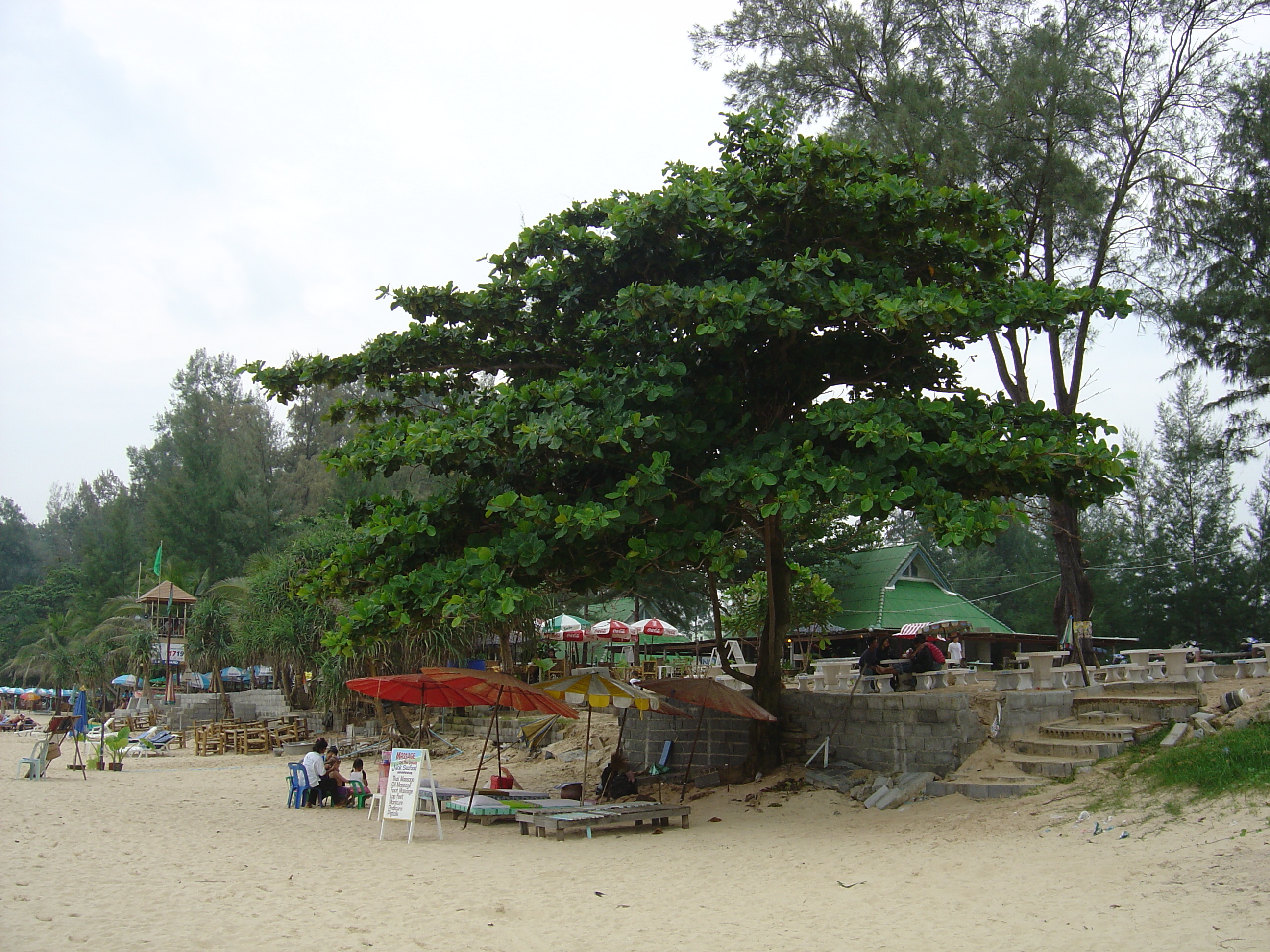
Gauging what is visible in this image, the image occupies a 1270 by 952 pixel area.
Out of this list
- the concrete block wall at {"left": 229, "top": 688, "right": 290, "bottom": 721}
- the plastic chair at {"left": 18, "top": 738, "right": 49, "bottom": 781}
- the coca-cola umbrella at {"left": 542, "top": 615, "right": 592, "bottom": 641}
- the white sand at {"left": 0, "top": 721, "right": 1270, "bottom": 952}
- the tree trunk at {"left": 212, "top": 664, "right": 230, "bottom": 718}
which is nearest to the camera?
the white sand at {"left": 0, "top": 721, "right": 1270, "bottom": 952}

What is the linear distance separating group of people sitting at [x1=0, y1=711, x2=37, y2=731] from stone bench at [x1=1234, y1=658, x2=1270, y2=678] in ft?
126

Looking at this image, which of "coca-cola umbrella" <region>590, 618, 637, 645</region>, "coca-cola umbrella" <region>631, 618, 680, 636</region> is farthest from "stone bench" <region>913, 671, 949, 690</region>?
"coca-cola umbrella" <region>590, 618, 637, 645</region>

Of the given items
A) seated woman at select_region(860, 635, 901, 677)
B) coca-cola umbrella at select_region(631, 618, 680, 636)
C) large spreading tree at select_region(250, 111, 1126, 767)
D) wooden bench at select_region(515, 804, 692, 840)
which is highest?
large spreading tree at select_region(250, 111, 1126, 767)

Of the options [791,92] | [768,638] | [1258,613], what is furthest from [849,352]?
[1258,613]

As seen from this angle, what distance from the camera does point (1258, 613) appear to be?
3009cm

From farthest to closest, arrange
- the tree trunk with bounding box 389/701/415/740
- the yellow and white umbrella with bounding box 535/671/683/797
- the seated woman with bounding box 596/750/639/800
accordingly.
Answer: the tree trunk with bounding box 389/701/415/740
the seated woman with bounding box 596/750/639/800
the yellow and white umbrella with bounding box 535/671/683/797

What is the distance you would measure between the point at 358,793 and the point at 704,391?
8.27 meters

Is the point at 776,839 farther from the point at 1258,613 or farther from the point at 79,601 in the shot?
the point at 79,601

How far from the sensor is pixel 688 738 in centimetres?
1526

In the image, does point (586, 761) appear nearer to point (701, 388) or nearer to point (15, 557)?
point (701, 388)

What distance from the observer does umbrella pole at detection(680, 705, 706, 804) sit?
43.2ft

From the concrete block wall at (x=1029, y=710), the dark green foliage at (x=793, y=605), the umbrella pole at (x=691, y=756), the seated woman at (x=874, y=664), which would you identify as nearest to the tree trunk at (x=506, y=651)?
the dark green foliage at (x=793, y=605)

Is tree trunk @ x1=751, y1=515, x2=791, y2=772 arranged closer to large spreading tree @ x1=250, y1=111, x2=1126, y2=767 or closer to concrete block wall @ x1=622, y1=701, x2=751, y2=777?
large spreading tree @ x1=250, y1=111, x2=1126, y2=767

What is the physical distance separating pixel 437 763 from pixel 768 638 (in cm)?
997
